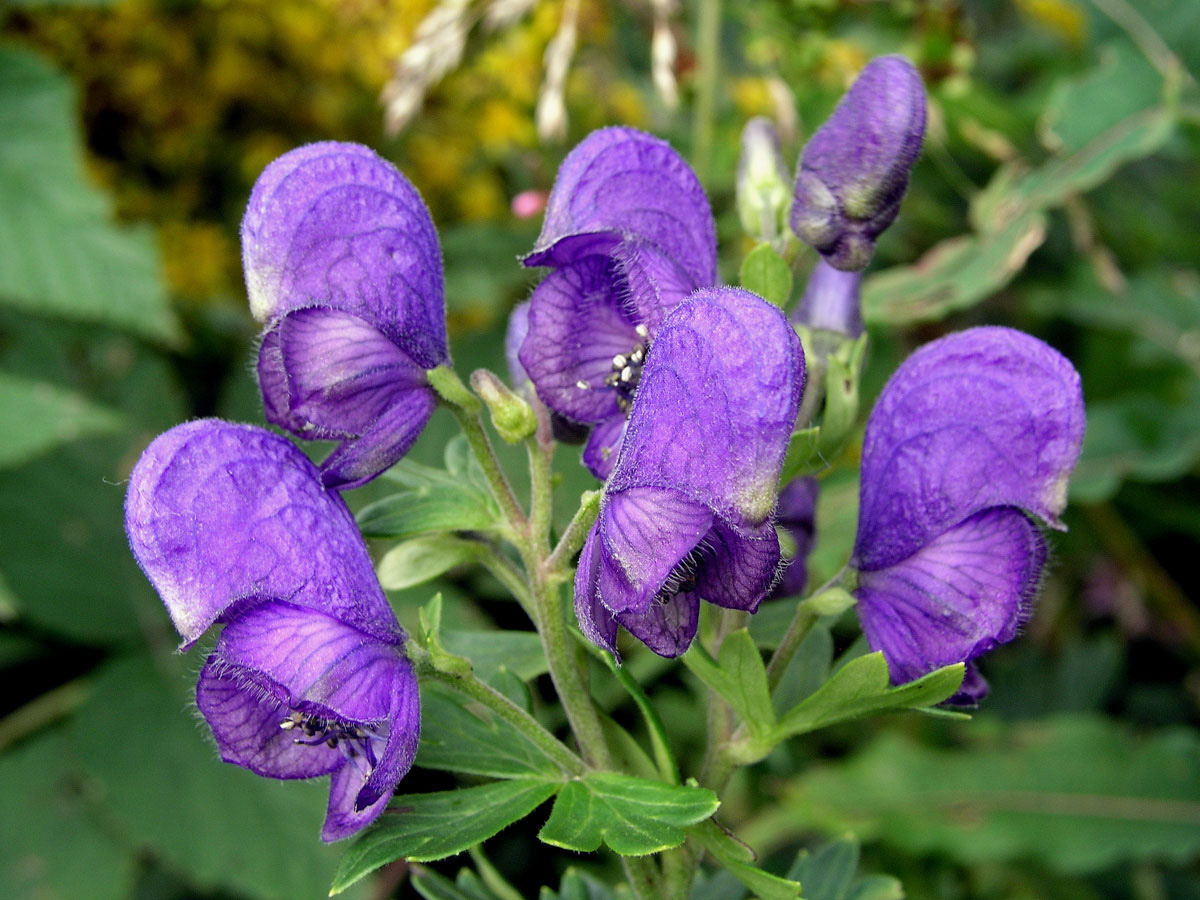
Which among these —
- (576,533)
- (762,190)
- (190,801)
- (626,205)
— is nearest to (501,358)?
(190,801)

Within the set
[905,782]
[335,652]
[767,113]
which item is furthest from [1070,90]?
[335,652]

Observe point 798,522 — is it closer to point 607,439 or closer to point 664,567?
point 607,439

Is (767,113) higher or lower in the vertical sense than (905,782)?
higher

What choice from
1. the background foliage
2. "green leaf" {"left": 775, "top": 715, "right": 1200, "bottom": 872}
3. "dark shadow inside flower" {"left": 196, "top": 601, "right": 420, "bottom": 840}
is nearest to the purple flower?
"dark shadow inside flower" {"left": 196, "top": 601, "right": 420, "bottom": 840}

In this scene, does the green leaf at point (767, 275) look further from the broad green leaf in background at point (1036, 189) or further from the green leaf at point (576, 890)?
the broad green leaf in background at point (1036, 189)

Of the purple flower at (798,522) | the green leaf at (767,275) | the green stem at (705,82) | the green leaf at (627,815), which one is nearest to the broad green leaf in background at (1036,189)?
the green stem at (705,82)

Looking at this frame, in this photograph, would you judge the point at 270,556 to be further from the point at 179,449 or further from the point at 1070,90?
the point at 1070,90
